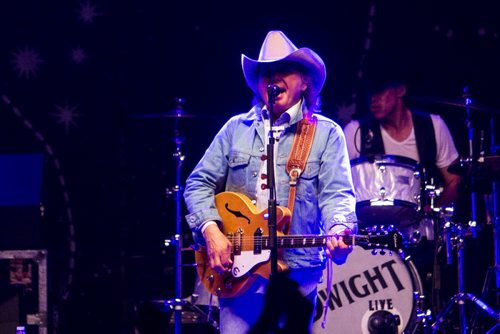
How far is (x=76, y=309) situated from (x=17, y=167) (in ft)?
5.20

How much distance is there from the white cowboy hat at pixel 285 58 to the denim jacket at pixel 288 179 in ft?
0.93

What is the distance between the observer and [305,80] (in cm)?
490

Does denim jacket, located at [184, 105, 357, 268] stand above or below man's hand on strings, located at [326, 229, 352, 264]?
above

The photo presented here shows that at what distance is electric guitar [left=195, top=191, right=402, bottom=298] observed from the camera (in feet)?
14.4

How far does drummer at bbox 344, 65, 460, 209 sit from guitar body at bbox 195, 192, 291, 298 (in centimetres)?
321

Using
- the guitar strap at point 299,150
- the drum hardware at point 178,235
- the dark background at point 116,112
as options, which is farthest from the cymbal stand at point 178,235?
the guitar strap at point 299,150

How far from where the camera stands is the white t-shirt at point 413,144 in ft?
25.2

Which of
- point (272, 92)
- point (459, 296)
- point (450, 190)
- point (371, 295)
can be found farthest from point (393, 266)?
point (272, 92)

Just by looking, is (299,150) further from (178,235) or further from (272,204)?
(178,235)

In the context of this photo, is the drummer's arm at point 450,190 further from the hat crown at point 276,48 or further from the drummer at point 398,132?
the hat crown at point 276,48

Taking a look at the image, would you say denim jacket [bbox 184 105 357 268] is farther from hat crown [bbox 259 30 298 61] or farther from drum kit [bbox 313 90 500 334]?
drum kit [bbox 313 90 500 334]

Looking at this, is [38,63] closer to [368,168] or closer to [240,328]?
[368,168]

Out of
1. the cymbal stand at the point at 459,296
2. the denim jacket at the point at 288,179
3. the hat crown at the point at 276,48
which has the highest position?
the hat crown at the point at 276,48

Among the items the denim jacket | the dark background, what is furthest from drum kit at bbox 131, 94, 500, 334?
the denim jacket
